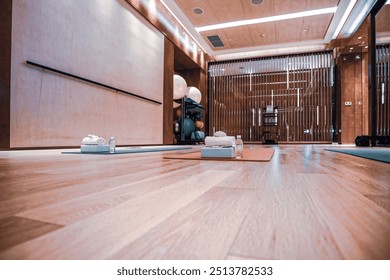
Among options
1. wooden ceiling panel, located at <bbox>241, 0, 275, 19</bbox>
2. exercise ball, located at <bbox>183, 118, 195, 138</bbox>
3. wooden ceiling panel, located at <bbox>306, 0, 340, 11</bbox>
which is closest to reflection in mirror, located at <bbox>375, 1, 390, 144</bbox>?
wooden ceiling panel, located at <bbox>306, 0, 340, 11</bbox>

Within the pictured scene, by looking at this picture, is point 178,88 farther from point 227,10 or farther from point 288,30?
point 288,30

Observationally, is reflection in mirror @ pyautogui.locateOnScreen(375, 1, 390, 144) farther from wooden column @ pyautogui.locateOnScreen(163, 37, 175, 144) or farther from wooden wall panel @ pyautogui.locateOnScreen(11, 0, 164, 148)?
wooden wall panel @ pyautogui.locateOnScreen(11, 0, 164, 148)

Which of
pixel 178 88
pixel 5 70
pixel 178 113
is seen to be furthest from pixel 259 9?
pixel 5 70

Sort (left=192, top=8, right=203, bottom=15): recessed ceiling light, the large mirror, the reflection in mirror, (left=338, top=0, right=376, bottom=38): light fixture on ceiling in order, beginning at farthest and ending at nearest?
(left=192, top=8, right=203, bottom=15): recessed ceiling light → the reflection in mirror → the large mirror → (left=338, top=0, right=376, bottom=38): light fixture on ceiling

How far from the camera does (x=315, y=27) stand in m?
7.29

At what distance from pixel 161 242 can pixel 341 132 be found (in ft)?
29.2

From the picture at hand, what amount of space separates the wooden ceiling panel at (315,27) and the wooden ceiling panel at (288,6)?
0.61 meters

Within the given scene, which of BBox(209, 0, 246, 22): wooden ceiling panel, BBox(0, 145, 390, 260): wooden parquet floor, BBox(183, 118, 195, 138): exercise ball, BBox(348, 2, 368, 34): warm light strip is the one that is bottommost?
BBox(0, 145, 390, 260): wooden parquet floor

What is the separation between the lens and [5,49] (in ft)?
9.41

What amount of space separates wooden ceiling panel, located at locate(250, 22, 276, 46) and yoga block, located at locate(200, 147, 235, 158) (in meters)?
6.23

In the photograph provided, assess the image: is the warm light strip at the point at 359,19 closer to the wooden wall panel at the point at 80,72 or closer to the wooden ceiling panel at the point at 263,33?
the wooden ceiling panel at the point at 263,33

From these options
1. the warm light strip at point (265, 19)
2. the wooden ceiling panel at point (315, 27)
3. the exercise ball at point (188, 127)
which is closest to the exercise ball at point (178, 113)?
the exercise ball at point (188, 127)

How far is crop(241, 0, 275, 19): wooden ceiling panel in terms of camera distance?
604cm
